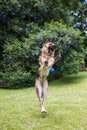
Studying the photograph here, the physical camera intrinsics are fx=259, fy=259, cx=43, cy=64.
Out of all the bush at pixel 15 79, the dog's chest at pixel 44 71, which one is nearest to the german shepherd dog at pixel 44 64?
the dog's chest at pixel 44 71

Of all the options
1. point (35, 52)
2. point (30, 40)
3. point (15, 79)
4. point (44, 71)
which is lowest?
point (15, 79)

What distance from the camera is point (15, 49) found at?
45.3 ft

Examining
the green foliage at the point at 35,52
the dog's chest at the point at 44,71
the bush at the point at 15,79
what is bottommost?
the bush at the point at 15,79

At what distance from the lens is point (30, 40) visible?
13.7 meters

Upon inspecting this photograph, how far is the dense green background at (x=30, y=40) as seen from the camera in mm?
13496

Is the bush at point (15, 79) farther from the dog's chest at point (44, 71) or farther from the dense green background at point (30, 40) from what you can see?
the dog's chest at point (44, 71)

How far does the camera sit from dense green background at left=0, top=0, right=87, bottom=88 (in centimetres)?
1350

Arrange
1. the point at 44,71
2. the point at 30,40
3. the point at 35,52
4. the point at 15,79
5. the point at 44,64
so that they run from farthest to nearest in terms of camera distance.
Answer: the point at 30,40 → the point at 35,52 → the point at 15,79 → the point at 44,71 → the point at 44,64

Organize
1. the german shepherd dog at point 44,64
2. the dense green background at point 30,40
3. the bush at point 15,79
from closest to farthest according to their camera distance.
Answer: the german shepherd dog at point 44,64 → the bush at point 15,79 → the dense green background at point 30,40

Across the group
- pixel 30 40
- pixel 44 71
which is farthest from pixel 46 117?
pixel 30 40

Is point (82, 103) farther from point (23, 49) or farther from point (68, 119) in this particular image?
point (23, 49)

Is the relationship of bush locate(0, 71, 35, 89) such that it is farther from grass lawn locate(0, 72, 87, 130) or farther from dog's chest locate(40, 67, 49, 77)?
dog's chest locate(40, 67, 49, 77)

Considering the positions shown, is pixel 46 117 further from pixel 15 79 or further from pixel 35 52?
pixel 35 52

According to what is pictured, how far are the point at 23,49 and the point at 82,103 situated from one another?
662cm
